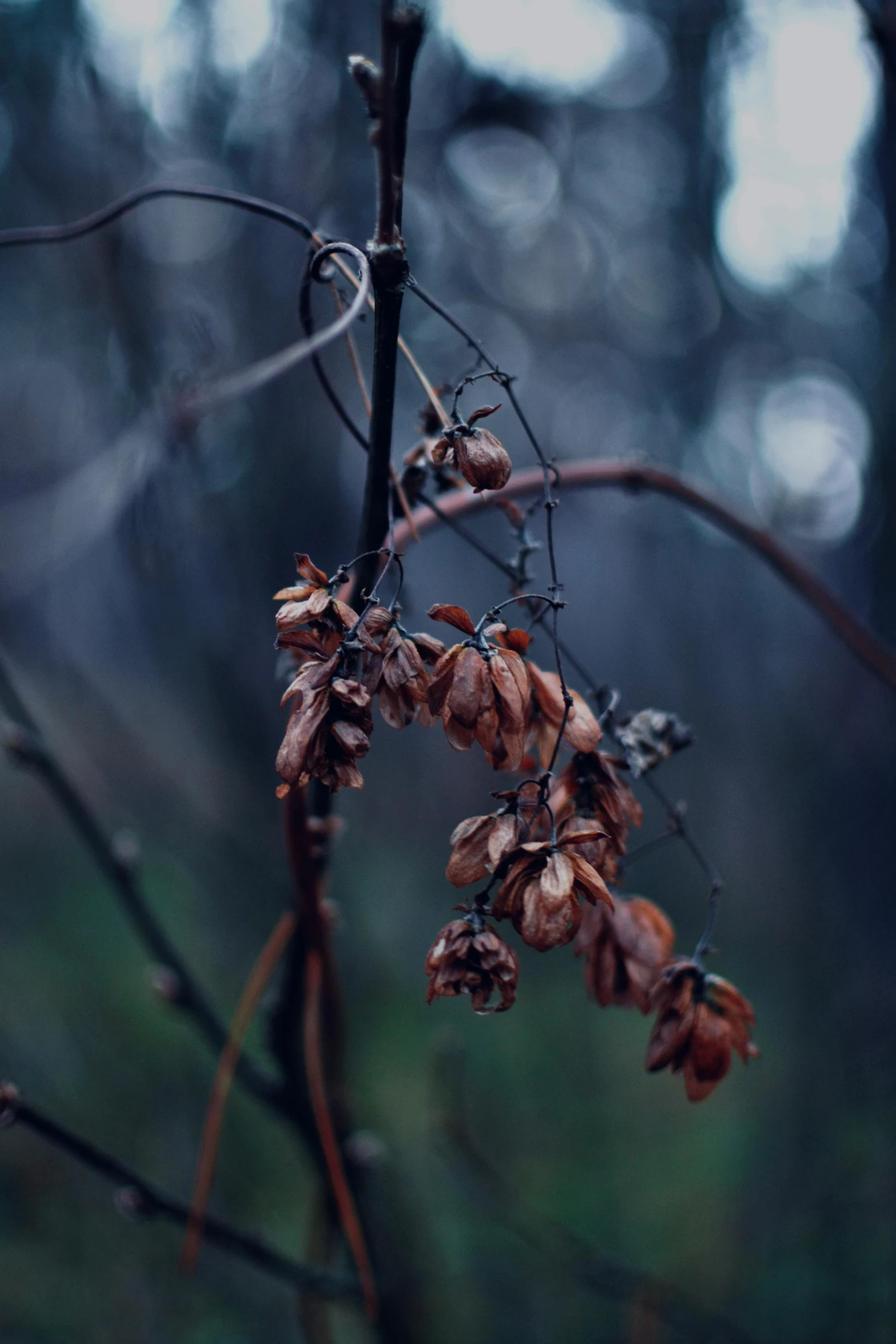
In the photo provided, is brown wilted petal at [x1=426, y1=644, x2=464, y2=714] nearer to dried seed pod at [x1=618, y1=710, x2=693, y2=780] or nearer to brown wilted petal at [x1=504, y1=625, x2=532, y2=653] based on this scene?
brown wilted petal at [x1=504, y1=625, x2=532, y2=653]

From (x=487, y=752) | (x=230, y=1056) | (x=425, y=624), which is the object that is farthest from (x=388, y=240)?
(x=425, y=624)

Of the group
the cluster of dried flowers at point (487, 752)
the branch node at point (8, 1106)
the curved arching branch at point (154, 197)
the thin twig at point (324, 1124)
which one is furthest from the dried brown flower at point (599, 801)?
the branch node at point (8, 1106)

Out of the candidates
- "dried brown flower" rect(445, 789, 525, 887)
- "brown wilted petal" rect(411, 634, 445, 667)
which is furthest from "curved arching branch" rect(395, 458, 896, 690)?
"dried brown flower" rect(445, 789, 525, 887)

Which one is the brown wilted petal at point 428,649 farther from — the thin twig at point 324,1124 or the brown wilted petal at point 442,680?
the thin twig at point 324,1124

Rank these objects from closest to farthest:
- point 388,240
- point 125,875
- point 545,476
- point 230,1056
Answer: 1. point 388,240
2. point 545,476
3. point 230,1056
4. point 125,875

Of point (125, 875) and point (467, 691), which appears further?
point (125, 875)

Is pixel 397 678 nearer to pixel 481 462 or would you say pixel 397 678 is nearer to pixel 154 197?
pixel 481 462

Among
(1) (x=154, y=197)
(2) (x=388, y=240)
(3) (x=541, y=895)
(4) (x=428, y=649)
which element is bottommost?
(3) (x=541, y=895)

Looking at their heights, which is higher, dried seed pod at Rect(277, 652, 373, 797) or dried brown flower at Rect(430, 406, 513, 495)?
dried brown flower at Rect(430, 406, 513, 495)
